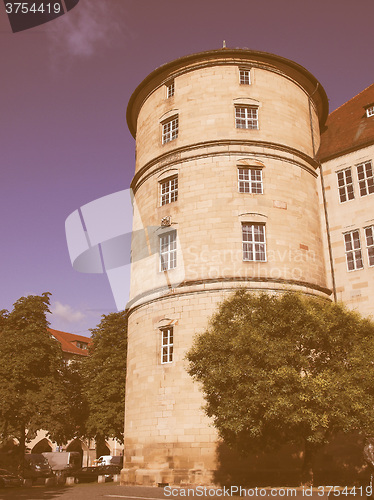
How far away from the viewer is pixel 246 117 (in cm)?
2697

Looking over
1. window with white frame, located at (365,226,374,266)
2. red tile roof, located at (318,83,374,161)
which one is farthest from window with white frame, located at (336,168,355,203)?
window with white frame, located at (365,226,374,266)

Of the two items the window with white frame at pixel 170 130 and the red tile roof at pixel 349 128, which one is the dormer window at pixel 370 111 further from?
the window with white frame at pixel 170 130

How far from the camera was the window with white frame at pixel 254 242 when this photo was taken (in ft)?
77.9

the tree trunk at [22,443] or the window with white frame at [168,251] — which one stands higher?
the window with white frame at [168,251]

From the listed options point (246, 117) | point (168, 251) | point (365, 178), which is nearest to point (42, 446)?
point (168, 251)

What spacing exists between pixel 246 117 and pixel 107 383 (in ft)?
68.3

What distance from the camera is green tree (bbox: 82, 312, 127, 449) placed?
33.3m

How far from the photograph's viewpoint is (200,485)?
2005cm

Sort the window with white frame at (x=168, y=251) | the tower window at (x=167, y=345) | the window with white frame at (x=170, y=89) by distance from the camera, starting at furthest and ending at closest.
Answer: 1. the window with white frame at (x=170, y=89)
2. the window with white frame at (x=168, y=251)
3. the tower window at (x=167, y=345)

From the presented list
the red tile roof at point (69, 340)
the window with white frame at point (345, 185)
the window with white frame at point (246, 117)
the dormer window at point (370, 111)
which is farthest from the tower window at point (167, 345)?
the red tile roof at point (69, 340)

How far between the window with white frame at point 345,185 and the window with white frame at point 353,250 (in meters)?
2.14

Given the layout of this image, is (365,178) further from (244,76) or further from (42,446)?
(42,446)

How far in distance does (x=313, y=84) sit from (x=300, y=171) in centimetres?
727

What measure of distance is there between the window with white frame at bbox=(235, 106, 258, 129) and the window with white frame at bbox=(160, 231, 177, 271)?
23.9 feet
